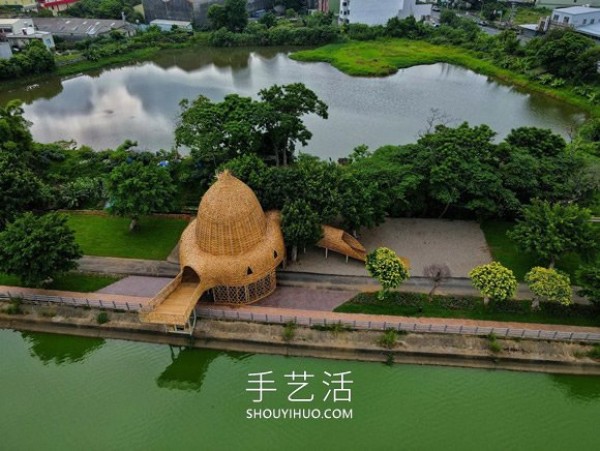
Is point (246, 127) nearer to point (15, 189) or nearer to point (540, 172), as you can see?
point (15, 189)

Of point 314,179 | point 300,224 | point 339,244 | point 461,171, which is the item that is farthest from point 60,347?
point 461,171

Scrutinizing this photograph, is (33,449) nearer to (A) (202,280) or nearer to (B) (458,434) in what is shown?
(A) (202,280)

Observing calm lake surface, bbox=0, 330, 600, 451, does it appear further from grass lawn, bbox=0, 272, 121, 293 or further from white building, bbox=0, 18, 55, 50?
white building, bbox=0, 18, 55, 50

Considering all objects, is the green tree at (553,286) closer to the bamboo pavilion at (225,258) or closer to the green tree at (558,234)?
the green tree at (558,234)

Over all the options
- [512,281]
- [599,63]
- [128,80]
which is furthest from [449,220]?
→ [128,80]

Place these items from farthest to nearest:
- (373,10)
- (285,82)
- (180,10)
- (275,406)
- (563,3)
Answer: (180,10) < (563,3) < (373,10) < (285,82) < (275,406)
